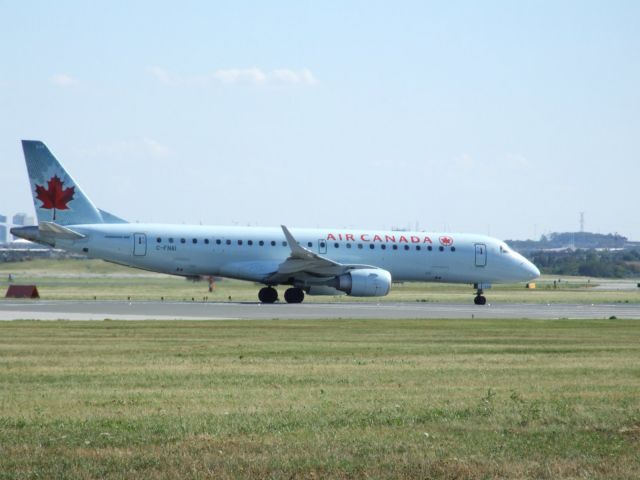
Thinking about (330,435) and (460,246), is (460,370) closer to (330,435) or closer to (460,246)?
(330,435)

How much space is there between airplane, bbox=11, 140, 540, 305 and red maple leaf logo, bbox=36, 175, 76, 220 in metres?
0.04

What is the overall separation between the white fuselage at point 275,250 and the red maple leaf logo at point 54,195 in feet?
3.77

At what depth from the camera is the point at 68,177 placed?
4828cm

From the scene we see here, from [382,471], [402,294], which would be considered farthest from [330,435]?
[402,294]

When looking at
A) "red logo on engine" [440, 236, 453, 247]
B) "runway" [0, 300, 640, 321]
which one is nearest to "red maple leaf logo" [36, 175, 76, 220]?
"runway" [0, 300, 640, 321]

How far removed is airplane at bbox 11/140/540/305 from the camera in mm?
48062

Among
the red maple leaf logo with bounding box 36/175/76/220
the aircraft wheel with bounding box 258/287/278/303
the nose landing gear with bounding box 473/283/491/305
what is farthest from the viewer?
the nose landing gear with bounding box 473/283/491/305

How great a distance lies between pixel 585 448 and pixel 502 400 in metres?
3.50

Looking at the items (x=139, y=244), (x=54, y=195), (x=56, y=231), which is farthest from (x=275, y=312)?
(x=54, y=195)

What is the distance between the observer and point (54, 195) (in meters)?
48.1

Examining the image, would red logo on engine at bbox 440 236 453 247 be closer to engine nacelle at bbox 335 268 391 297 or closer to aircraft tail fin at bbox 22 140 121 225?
engine nacelle at bbox 335 268 391 297

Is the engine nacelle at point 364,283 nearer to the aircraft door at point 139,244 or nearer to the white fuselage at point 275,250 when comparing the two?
the white fuselage at point 275,250

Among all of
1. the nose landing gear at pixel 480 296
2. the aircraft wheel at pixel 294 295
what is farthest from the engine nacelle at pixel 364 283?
the nose landing gear at pixel 480 296

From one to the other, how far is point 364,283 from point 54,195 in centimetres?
1314
